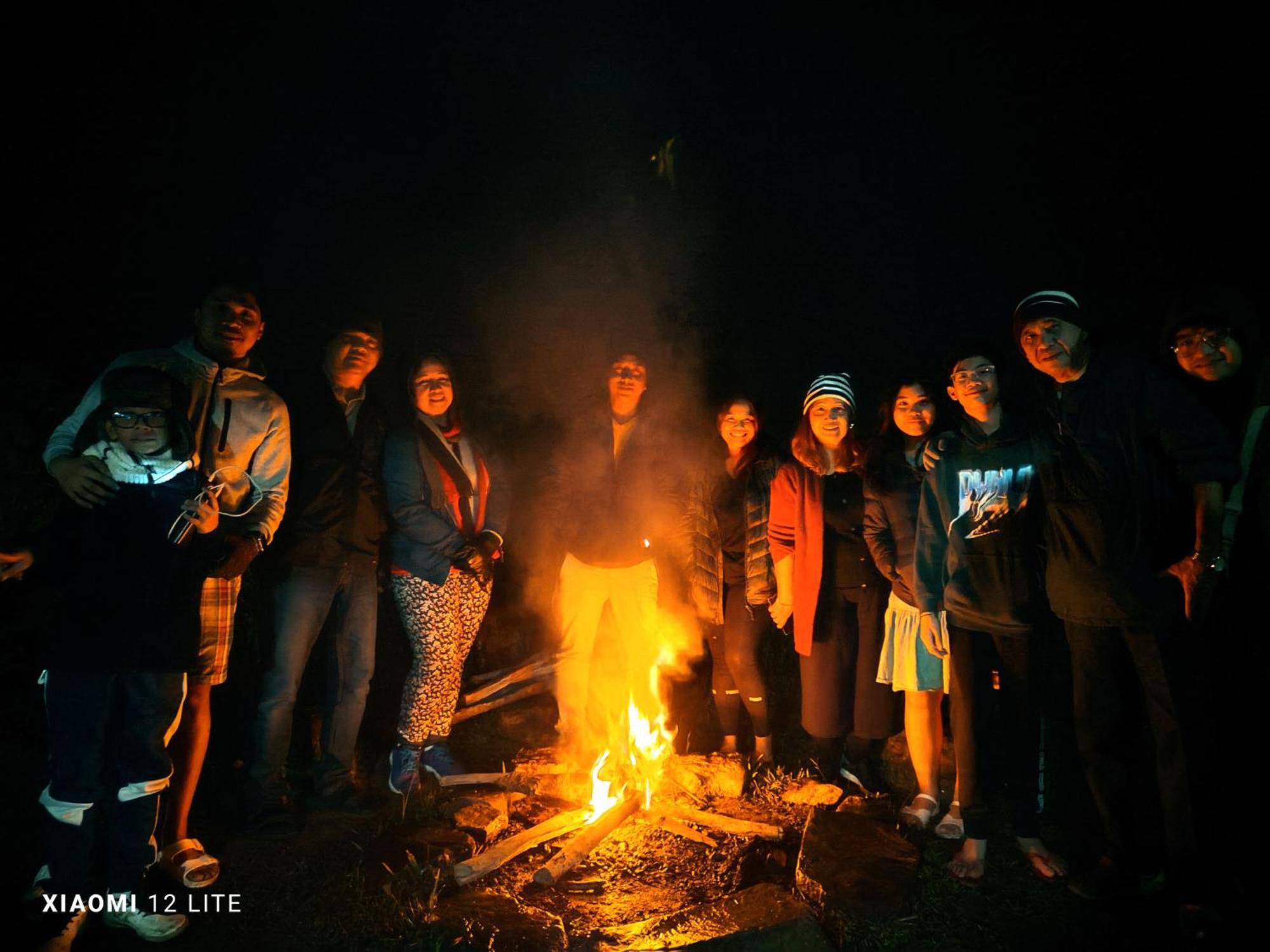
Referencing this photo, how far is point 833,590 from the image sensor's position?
3.83 m

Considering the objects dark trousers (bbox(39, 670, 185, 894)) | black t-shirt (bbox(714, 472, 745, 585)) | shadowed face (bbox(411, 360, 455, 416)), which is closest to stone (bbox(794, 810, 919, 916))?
black t-shirt (bbox(714, 472, 745, 585))

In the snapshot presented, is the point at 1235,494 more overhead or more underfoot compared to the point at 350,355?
more underfoot

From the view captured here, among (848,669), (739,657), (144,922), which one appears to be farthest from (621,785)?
(144,922)

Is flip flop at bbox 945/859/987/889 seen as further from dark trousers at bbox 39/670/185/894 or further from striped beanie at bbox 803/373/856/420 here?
dark trousers at bbox 39/670/185/894

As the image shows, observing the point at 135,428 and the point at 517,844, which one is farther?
the point at 517,844

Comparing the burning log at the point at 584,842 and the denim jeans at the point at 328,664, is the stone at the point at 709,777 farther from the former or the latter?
the denim jeans at the point at 328,664

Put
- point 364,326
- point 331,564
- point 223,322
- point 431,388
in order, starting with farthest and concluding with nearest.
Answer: point 431,388, point 364,326, point 331,564, point 223,322

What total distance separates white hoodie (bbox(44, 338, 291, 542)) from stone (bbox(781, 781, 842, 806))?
3248 millimetres

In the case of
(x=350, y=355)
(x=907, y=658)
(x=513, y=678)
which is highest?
(x=350, y=355)

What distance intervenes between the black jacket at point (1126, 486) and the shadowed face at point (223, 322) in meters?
4.06

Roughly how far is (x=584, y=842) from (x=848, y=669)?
1789mm

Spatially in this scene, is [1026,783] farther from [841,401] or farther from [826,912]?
[841,401]

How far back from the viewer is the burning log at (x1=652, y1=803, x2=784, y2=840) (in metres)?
3.39

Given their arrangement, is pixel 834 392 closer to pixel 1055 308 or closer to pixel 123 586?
pixel 1055 308
